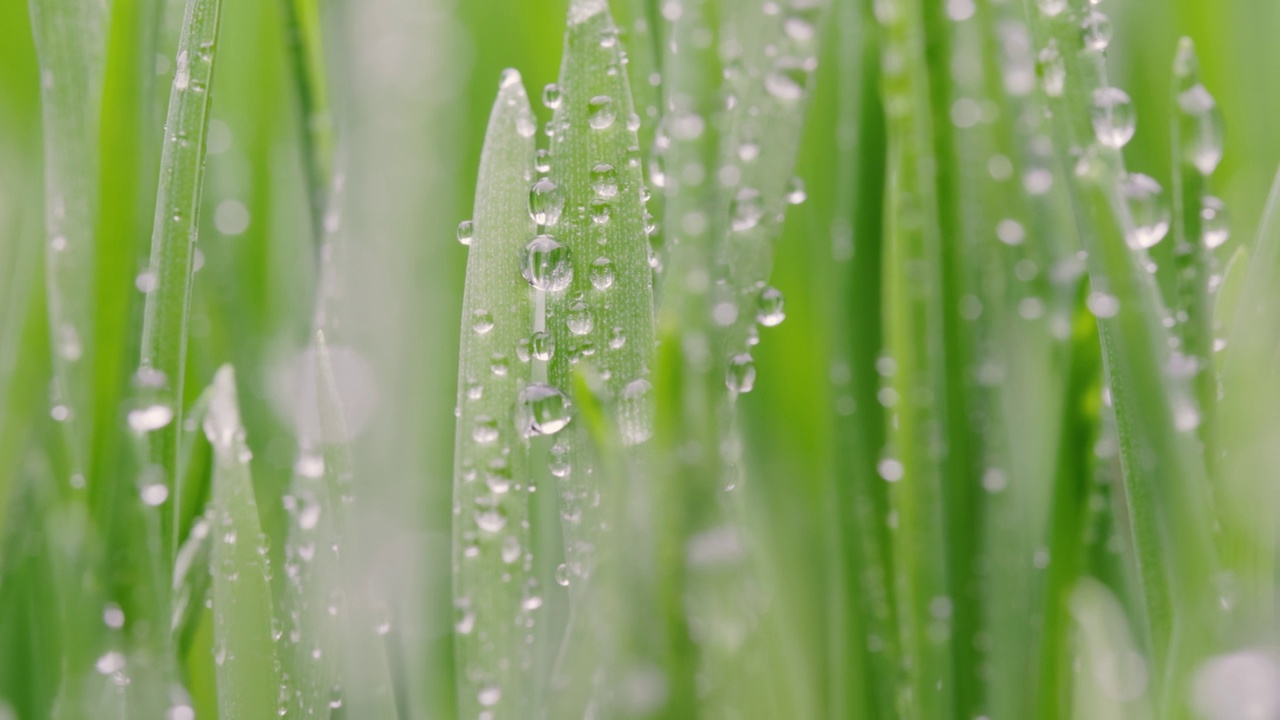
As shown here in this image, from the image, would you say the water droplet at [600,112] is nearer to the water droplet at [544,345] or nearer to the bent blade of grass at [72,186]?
the water droplet at [544,345]

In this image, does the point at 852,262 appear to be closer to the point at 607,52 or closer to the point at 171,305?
the point at 607,52

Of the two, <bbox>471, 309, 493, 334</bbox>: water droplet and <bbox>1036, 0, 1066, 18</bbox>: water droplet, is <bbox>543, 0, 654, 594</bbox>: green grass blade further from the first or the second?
<bbox>1036, 0, 1066, 18</bbox>: water droplet

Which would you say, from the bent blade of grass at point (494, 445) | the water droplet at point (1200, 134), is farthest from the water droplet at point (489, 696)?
the water droplet at point (1200, 134)

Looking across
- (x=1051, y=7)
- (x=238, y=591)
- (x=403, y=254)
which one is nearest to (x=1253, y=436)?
(x=1051, y=7)

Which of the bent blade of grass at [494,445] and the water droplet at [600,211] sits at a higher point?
the water droplet at [600,211]

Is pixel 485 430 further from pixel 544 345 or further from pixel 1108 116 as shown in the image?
pixel 1108 116

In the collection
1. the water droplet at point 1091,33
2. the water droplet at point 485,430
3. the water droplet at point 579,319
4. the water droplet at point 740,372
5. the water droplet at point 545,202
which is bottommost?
the water droplet at point 485,430
